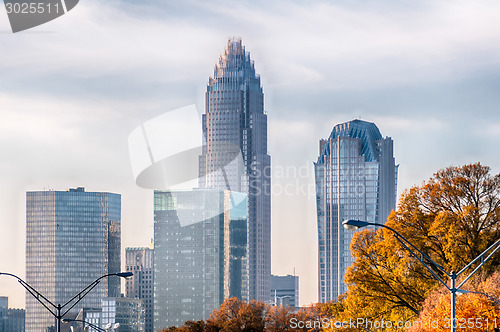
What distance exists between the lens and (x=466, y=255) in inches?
2229

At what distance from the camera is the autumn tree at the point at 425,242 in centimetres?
5678

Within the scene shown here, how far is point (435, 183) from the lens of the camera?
194 feet

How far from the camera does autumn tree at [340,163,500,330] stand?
56.8m

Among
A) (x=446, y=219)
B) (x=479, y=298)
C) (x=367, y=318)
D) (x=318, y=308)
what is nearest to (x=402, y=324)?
(x=367, y=318)

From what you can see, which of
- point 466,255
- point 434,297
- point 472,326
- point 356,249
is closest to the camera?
point 472,326

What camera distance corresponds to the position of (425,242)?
5806cm

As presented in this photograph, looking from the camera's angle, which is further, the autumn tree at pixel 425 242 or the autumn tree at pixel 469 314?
the autumn tree at pixel 425 242

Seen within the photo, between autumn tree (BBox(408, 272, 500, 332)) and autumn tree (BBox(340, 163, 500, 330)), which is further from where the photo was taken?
autumn tree (BBox(340, 163, 500, 330))

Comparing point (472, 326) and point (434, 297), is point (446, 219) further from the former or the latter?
point (472, 326)

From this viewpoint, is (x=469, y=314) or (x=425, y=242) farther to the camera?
(x=425, y=242)

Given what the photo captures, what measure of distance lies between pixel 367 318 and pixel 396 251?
13.0 ft

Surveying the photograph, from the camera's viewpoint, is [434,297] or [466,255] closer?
[434,297]

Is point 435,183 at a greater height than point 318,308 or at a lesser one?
greater

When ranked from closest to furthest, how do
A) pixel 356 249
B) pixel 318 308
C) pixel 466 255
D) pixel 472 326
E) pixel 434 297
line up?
pixel 472 326 → pixel 434 297 → pixel 466 255 → pixel 356 249 → pixel 318 308
